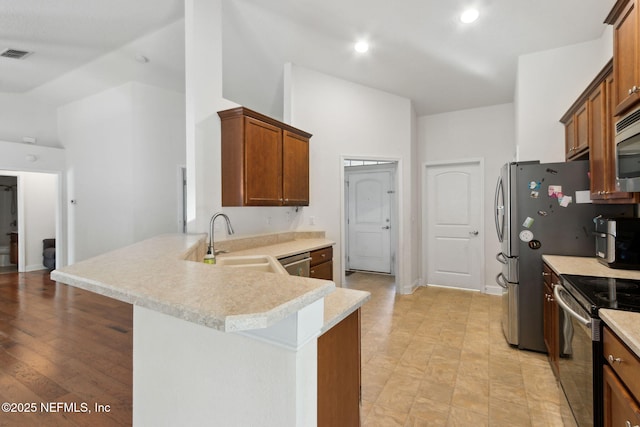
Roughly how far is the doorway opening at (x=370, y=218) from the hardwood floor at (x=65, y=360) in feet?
12.4

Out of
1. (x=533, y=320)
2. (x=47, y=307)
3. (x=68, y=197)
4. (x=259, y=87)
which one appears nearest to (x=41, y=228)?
(x=68, y=197)

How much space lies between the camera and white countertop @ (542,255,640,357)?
1.10 metres

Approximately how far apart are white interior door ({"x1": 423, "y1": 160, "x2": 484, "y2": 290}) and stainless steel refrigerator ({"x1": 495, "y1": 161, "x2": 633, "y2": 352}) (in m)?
1.98

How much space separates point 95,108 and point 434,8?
5.38 metres

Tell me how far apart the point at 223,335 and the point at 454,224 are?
4.64 metres

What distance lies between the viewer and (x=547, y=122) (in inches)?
127

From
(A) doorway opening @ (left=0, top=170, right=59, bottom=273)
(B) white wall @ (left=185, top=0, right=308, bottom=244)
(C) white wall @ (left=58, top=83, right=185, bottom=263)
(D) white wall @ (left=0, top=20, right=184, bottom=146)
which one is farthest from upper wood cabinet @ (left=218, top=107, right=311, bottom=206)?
(A) doorway opening @ (left=0, top=170, right=59, bottom=273)

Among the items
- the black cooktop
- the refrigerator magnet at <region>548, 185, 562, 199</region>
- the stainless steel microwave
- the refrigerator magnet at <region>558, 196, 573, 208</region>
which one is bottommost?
the black cooktop

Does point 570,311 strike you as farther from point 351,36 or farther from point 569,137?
point 351,36

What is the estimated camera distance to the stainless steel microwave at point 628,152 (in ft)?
5.17

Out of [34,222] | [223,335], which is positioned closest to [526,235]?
[223,335]

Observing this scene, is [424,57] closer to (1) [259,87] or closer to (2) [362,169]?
(1) [259,87]

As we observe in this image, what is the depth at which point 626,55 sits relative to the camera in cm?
167

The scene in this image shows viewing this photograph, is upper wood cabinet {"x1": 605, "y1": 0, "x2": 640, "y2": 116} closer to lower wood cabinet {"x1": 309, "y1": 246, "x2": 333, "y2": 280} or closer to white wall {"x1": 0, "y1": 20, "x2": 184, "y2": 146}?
lower wood cabinet {"x1": 309, "y1": 246, "x2": 333, "y2": 280}
